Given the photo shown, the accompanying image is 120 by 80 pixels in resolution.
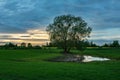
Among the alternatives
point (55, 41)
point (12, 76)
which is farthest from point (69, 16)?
point (12, 76)

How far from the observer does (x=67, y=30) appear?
115 m

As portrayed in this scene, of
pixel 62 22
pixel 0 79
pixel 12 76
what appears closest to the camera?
pixel 0 79

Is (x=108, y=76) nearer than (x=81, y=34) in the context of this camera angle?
Yes

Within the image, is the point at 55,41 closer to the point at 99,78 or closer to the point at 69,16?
the point at 69,16

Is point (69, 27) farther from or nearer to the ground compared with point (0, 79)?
farther from the ground

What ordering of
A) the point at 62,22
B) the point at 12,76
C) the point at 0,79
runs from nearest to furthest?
1. the point at 0,79
2. the point at 12,76
3. the point at 62,22

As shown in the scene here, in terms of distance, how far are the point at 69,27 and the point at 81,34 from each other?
18.2ft

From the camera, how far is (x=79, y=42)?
116125 mm

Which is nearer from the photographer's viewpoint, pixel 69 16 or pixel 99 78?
pixel 99 78

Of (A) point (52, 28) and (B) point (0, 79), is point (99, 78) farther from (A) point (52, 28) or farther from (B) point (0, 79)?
(A) point (52, 28)

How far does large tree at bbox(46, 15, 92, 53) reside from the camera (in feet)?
375

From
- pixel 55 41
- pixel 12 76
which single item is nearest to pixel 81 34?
pixel 55 41

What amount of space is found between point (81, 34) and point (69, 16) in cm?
829

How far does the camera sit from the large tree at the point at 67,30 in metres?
114
